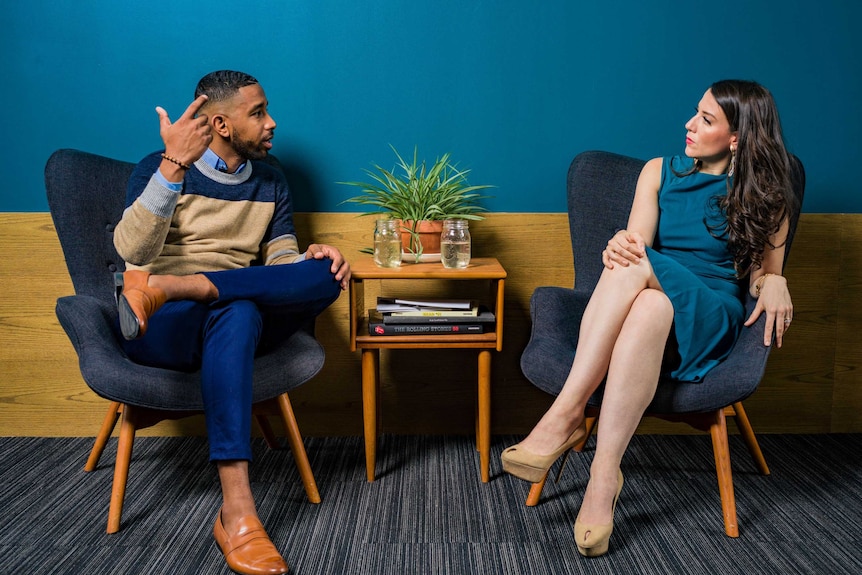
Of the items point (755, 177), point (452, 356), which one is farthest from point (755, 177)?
point (452, 356)

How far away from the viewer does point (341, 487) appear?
7.04 feet

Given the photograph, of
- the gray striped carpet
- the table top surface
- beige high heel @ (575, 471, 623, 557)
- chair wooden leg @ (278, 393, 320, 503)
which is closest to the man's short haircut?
the table top surface

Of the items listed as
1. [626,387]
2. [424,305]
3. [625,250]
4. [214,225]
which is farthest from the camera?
[424,305]

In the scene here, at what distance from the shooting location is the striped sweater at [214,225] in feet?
6.32

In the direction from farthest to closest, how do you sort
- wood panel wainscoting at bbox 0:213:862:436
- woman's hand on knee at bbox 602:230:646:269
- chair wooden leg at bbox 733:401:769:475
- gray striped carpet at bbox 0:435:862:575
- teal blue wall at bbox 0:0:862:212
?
1. wood panel wainscoting at bbox 0:213:862:436
2. teal blue wall at bbox 0:0:862:212
3. chair wooden leg at bbox 733:401:769:475
4. woman's hand on knee at bbox 602:230:646:269
5. gray striped carpet at bbox 0:435:862:575

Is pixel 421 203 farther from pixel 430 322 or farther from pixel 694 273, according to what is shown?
pixel 694 273

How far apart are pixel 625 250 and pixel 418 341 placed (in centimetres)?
64

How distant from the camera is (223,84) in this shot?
2127mm

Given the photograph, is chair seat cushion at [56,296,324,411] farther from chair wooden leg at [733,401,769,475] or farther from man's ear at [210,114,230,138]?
chair wooden leg at [733,401,769,475]

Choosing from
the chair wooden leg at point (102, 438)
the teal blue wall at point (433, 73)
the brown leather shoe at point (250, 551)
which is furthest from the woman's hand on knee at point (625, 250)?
the chair wooden leg at point (102, 438)

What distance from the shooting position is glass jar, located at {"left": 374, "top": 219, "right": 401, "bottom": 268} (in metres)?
Answer: 2.16

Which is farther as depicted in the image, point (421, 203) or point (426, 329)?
point (421, 203)

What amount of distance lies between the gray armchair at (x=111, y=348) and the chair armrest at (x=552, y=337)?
575 millimetres

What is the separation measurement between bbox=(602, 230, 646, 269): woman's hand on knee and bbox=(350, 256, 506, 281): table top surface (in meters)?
0.33
